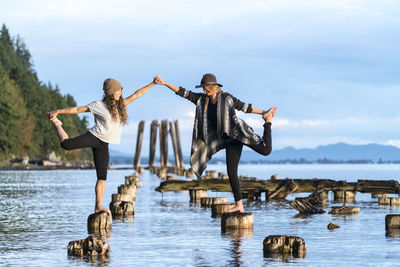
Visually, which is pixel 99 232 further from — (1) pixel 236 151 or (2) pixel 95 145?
(1) pixel 236 151

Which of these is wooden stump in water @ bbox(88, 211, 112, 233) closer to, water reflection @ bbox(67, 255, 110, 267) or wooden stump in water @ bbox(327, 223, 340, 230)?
water reflection @ bbox(67, 255, 110, 267)

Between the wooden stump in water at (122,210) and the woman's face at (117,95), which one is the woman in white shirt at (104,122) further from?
the wooden stump in water at (122,210)

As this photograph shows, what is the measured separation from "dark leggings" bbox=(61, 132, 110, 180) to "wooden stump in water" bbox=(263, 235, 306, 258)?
3.68m

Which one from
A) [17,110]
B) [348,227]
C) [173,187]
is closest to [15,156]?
[17,110]

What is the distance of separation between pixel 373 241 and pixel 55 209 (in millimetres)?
9946

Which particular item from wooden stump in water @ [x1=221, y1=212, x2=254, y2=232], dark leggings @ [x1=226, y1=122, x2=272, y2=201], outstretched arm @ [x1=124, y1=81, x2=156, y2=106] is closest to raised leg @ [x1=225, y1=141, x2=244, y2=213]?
dark leggings @ [x1=226, y1=122, x2=272, y2=201]

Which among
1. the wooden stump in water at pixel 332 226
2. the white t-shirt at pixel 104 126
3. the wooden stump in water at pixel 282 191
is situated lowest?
the wooden stump in water at pixel 332 226

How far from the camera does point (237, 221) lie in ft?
42.5

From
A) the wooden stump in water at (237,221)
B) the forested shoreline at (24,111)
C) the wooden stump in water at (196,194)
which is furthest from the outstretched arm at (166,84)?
the forested shoreline at (24,111)

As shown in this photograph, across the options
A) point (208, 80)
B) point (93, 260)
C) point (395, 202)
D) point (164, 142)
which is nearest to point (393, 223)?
point (208, 80)

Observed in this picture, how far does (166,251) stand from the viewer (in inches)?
409

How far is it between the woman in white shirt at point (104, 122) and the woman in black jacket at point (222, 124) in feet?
2.43

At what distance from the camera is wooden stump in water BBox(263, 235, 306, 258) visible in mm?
9914

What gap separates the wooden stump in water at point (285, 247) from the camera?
9914 millimetres
